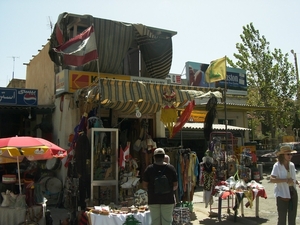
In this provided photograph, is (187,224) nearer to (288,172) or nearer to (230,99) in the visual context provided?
(288,172)

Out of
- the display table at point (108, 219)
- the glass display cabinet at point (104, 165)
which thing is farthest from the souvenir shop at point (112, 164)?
the display table at point (108, 219)

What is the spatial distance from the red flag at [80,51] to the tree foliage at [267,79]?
59.2 ft

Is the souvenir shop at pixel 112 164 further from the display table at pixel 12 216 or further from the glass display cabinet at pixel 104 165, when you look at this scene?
the display table at pixel 12 216

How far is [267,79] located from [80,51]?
18823 mm

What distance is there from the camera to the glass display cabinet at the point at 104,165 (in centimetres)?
718

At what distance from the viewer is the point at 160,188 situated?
4.91 meters

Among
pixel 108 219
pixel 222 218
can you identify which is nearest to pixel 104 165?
pixel 108 219

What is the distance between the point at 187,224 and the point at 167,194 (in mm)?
1793

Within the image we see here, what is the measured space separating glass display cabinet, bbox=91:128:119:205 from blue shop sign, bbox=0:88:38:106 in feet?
13.4

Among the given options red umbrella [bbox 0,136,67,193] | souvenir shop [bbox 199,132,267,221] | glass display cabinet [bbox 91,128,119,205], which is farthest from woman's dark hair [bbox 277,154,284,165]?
red umbrella [bbox 0,136,67,193]

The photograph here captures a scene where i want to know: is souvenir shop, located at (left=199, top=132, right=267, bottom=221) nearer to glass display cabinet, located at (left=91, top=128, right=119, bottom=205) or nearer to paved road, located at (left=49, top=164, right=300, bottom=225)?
A: paved road, located at (left=49, top=164, right=300, bottom=225)

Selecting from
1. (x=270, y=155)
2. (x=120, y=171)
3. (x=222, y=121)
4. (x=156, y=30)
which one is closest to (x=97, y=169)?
(x=120, y=171)

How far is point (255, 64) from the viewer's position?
2322 cm

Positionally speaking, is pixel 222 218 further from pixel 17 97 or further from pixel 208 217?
pixel 17 97
